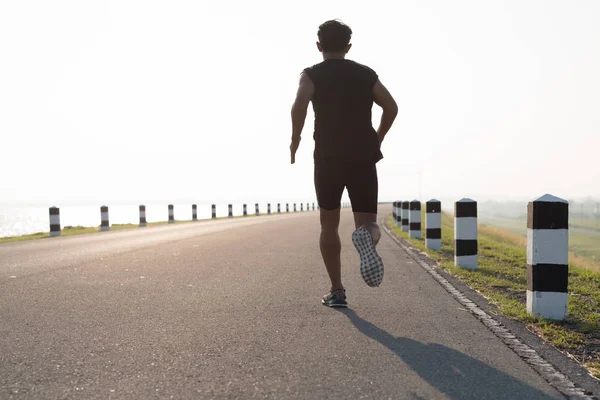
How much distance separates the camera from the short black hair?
15.9ft

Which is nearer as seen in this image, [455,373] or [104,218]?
[455,373]

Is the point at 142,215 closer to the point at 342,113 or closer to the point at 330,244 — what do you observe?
the point at 330,244

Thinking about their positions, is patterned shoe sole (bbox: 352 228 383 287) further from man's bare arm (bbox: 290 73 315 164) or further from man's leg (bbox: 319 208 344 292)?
man's bare arm (bbox: 290 73 315 164)

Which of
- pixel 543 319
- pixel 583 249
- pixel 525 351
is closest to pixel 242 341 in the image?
pixel 525 351

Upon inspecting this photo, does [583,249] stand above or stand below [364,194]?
below

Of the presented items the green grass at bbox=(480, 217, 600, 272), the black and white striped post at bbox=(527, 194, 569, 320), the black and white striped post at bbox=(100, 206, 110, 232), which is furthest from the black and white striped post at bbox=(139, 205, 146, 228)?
the black and white striped post at bbox=(527, 194, 569, 320)

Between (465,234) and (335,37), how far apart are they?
4.23m

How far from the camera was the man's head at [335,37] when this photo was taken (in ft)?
15.9

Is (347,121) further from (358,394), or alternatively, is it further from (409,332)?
(358,394)

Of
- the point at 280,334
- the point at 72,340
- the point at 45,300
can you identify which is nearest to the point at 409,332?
the point at 280,334

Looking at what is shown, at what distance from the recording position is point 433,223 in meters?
10.7

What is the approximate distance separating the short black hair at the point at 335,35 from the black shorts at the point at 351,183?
97 centimetres

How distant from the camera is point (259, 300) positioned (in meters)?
5.27

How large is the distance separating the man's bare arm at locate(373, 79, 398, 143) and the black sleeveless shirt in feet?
0.43
